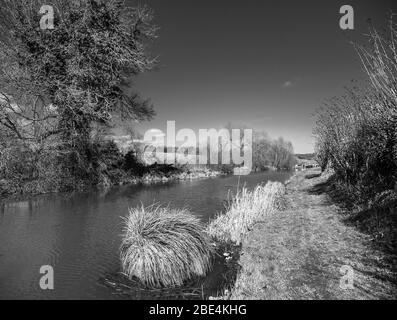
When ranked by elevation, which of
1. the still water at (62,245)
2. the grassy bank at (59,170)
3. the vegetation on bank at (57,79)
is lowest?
the still water at (62,245)

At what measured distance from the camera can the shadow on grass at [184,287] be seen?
523 centimetres

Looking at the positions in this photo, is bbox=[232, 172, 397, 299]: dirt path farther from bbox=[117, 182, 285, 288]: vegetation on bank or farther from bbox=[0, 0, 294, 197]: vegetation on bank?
bbox=[0, 0, 294, 197]: vegetation on bank

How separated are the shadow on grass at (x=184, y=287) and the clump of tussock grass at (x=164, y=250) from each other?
0.12 m

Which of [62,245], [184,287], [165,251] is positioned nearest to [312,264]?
[184,287]

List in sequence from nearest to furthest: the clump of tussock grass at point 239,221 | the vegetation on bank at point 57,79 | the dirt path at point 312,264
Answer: the dirt path at point 312,264 < the clump of tussock grass at point 239,221 < the vegetation on bank at point 57,79

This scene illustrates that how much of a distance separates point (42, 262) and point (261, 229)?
6469mm

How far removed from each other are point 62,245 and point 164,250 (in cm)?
439

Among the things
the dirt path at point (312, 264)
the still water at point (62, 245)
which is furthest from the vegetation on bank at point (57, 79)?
the dirt path at point (312, 264)

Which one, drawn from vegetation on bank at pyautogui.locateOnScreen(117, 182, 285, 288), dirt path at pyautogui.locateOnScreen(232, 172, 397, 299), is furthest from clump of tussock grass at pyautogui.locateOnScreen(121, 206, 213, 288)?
dirt path at pyautogui.locateOnScreen(232, 172, 397, 299)

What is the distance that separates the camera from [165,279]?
5.48 meters

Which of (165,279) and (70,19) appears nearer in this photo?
(165,279)

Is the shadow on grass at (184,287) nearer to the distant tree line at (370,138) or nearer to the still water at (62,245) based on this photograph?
the still water at (62,245)
